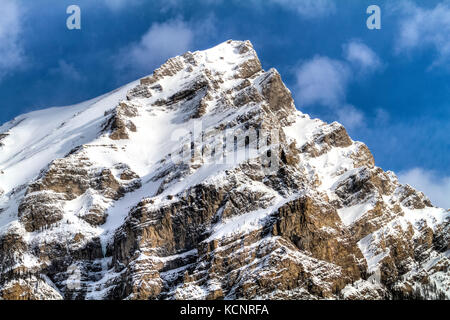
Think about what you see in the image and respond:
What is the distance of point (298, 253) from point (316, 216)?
12.7 m

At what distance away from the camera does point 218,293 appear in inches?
7096

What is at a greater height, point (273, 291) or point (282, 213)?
point (282, 213)
